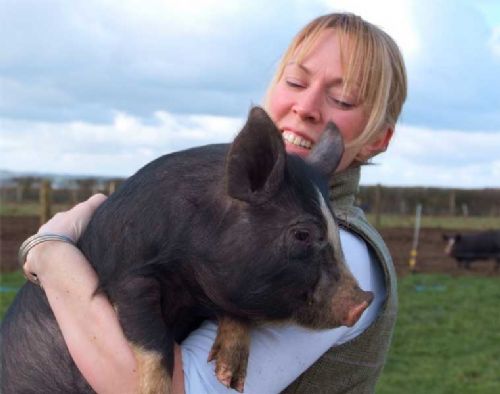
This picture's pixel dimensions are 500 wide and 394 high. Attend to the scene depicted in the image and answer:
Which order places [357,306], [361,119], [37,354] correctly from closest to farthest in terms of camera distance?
1. [357,306]
2. [37,354]
3. [361,119]

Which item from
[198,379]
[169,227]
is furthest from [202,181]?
[198,379]

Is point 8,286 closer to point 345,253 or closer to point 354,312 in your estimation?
point 345,253

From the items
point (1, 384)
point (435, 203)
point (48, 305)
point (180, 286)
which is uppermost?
point (180, 286)

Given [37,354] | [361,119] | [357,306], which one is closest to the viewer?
[357,306]

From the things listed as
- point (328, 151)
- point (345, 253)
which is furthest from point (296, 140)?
point (345, 253)

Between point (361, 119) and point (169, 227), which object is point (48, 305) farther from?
point (361, 119)

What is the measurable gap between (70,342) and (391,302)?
979mm

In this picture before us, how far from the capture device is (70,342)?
259 centimetres

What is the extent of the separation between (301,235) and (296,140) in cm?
74

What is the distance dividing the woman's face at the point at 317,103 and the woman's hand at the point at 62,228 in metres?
0.68

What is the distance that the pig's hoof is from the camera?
2480mm

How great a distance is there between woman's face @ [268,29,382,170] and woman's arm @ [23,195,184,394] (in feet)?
2.82

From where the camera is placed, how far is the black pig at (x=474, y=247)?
20.1m

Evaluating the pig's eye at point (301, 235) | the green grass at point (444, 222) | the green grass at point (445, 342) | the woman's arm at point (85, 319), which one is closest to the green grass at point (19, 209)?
the green grass at point (444, 222)
